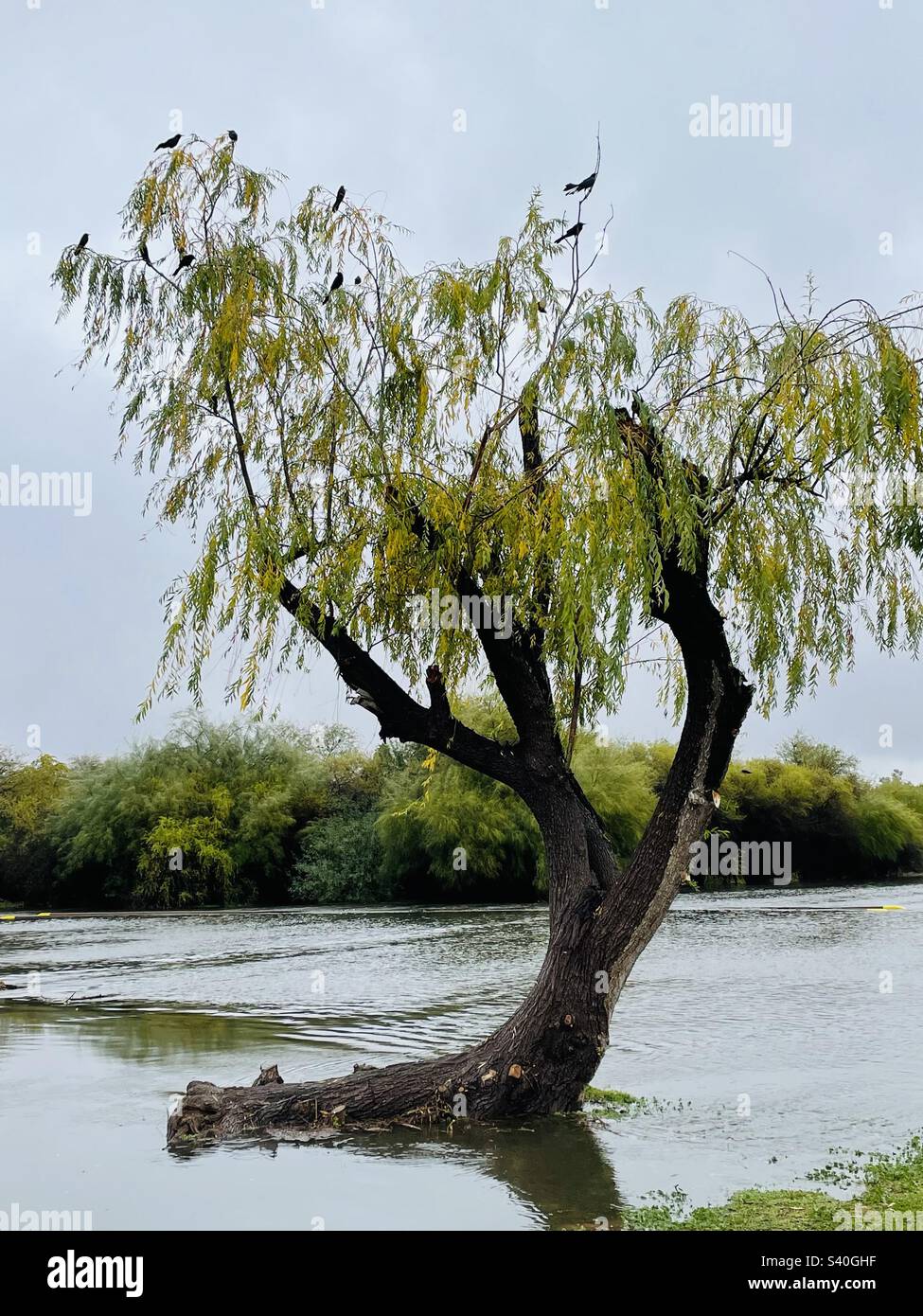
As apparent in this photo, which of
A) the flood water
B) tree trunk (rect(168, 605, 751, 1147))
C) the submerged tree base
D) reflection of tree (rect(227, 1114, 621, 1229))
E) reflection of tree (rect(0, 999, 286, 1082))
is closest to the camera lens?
reflection of tree (rect(227, 1114, 621, 1229))

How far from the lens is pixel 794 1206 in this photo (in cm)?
717

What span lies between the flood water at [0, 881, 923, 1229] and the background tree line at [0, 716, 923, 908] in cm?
1225

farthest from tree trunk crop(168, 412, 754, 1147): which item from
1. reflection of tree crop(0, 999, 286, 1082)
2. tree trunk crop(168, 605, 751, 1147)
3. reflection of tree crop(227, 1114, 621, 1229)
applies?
reflection of tree crop(0, 999, 286, 1082)

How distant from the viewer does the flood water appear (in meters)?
7.82

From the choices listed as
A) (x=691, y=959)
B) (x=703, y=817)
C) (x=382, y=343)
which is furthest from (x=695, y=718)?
(x=691, y=959)

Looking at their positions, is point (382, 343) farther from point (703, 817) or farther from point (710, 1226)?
point (710, 1226)

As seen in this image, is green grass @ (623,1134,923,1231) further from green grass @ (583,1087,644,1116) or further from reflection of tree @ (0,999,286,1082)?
reflection of tree @ (0,999,286,1082)

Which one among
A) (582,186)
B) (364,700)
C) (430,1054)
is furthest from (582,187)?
(430,1054)

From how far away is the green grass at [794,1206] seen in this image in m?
6.85

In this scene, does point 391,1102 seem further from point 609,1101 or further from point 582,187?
point 582,187

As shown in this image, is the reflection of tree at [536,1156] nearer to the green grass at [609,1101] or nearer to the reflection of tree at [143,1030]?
the green grass at [609,1101]

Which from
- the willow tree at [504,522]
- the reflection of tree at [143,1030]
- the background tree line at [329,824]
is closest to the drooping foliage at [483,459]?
the willow tree at [504,522]

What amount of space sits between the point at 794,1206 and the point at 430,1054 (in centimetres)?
688

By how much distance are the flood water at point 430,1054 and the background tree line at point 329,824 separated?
482 inches
